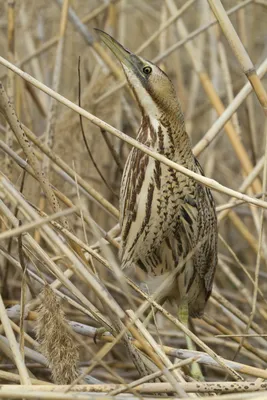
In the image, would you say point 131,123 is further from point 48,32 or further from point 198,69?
point 48,32

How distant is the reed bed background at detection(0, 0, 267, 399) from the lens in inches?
47.3

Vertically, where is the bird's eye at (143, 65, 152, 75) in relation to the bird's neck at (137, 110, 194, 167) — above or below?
above

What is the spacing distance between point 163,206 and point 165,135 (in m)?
0.17

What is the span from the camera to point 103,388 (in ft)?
3.95

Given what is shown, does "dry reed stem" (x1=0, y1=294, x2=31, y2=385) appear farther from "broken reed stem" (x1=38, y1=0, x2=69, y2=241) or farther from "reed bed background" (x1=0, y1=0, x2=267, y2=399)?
"broken reed stem" (x1=38, y1=0, x2=69, y2=241)

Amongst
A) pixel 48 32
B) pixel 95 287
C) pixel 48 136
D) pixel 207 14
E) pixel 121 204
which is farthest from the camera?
pixel 48 32

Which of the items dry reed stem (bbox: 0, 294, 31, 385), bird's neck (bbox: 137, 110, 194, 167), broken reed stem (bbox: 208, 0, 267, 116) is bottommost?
dry reed stem (bbox: 0, 294, 31, 385)

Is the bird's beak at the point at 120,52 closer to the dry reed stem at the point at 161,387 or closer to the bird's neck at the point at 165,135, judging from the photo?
the bird's neck at the point at 165,135

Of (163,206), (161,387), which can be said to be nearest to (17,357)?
(161,387)

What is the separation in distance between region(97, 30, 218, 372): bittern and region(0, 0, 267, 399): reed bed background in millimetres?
71

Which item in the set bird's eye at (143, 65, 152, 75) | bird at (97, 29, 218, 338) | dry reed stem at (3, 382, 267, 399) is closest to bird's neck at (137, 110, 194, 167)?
bird at (97, 29, 218, 338)

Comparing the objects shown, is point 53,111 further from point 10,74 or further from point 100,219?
point 100,219

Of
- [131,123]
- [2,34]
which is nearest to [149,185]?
[131,123]

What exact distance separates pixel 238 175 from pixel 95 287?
241 cm
